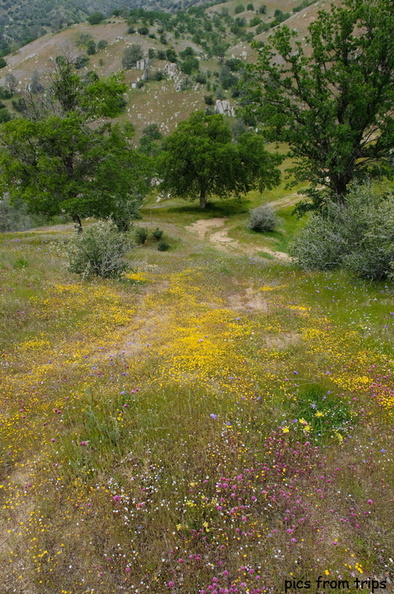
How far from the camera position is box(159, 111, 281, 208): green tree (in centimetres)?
4509

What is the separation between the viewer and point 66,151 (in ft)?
79.5

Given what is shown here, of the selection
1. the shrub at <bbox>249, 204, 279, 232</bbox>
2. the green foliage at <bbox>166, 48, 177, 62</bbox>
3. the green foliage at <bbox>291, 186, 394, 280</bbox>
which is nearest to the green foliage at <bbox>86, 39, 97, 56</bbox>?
the green foliage at <bbox>166, 48, 177, 62</bbox>

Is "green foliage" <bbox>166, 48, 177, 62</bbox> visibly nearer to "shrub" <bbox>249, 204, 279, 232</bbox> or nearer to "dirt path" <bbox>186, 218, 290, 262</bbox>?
"dirt path" <bbox>186, 218, 290, 262</bbox>

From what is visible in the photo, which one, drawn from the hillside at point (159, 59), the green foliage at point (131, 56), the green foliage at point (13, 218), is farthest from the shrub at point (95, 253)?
the green foliage at point (131, 56)

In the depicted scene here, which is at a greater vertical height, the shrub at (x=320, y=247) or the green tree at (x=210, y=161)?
the green tree at (x=210, y=161)

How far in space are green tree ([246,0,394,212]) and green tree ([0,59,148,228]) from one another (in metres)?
11.5

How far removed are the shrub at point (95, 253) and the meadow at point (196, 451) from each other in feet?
13.9

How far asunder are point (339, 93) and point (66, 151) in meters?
18.6

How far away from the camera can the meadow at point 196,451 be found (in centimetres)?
389

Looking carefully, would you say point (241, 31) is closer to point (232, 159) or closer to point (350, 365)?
point (232, 159)

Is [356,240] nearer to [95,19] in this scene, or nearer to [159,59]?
[159,59]

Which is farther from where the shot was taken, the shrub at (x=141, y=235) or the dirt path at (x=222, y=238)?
the dirt path at (x=222, y=238)

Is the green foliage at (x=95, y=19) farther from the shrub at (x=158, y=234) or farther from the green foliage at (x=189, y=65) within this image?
the shrub at (x=158, y=234)

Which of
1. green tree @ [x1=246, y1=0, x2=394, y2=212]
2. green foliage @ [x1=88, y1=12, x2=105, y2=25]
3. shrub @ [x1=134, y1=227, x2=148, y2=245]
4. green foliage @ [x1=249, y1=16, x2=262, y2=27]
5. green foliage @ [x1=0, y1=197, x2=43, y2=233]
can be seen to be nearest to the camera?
green tree @ [x1=246, y1=0, x2=394, y2=212]
